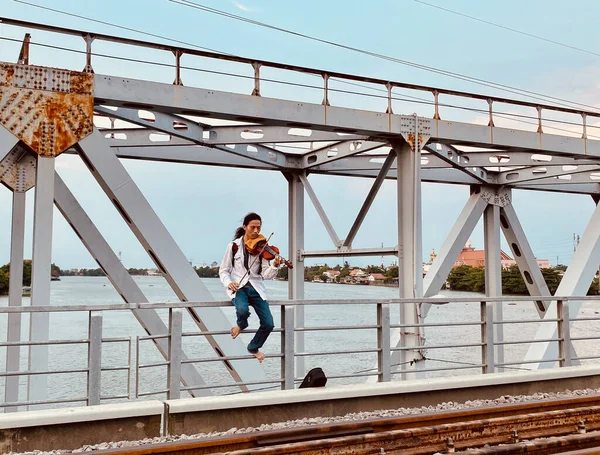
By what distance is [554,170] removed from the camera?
49.6ft

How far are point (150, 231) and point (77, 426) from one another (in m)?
3.73

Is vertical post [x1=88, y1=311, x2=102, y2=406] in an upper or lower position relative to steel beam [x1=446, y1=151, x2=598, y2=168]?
lower

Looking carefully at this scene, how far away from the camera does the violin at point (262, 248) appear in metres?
6.32

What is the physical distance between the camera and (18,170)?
9117mm

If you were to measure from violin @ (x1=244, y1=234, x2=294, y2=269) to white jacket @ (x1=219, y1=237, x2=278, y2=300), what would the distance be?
0.09 metres

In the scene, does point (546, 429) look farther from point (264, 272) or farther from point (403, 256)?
point (403, 256)

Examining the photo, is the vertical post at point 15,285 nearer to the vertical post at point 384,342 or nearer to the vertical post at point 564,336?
the vertical post at point 384,342

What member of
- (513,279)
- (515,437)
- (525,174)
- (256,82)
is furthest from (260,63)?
(513,279)

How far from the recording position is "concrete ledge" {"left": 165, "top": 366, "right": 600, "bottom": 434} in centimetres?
594

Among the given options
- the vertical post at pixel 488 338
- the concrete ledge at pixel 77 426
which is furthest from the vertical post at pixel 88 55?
the vertical post at pixel 488 338

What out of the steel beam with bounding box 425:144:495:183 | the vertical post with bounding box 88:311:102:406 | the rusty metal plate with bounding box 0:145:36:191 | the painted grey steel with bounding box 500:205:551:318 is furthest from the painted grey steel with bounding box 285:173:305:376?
the vertical post with bounding box 88:311:102:406

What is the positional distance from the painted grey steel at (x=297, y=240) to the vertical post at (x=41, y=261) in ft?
23.9

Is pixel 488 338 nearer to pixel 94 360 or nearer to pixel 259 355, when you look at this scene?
pixel 259 355

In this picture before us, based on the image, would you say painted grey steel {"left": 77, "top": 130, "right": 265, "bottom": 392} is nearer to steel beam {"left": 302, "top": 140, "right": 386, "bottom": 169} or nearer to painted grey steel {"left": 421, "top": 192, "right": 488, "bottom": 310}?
steel beam {"left": 302, "top": 140, "right": 386, "bottom": 169}
